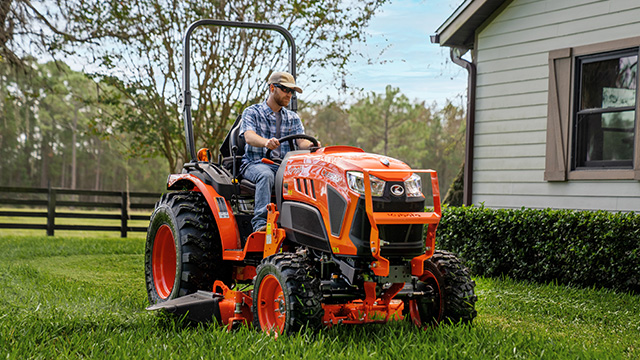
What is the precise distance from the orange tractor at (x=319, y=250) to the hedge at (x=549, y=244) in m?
3.26

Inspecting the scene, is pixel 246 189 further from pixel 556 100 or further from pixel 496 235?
pixel 556 100

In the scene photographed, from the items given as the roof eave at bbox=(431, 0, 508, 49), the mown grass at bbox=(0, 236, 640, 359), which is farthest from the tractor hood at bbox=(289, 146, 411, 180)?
the roof eave at bbox=(431, 0, 508, 49)

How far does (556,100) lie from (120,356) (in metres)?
6.49

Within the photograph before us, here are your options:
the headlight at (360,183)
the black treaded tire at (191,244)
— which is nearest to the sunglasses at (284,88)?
the black treaded tire at (191,244)

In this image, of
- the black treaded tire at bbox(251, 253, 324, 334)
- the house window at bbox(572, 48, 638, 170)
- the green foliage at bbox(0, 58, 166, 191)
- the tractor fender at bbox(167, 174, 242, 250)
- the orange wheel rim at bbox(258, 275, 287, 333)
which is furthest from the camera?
the green foliage at bbox(0, 58, 166, 191)

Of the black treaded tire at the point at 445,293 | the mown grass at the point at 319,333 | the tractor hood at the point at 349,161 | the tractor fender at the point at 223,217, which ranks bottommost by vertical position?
the mown grass at the point at 319,333

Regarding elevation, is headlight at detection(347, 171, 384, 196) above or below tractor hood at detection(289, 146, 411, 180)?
below

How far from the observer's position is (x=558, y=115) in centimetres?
836

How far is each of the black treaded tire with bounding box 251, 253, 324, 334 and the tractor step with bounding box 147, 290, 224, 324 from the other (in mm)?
359

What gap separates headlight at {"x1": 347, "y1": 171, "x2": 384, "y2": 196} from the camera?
13.4ft

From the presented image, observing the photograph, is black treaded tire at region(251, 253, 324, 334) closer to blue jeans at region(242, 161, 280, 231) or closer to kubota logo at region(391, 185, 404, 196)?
blue jeans at region(242, 161, 280, 231)

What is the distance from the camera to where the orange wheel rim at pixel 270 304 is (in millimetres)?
4188

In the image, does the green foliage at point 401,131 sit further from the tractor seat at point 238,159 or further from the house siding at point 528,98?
the tractor seat at point 238,159

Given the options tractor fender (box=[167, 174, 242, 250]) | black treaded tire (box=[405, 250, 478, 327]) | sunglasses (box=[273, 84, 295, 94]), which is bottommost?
black treaded tire (box=[405, 250, 478, 327])
